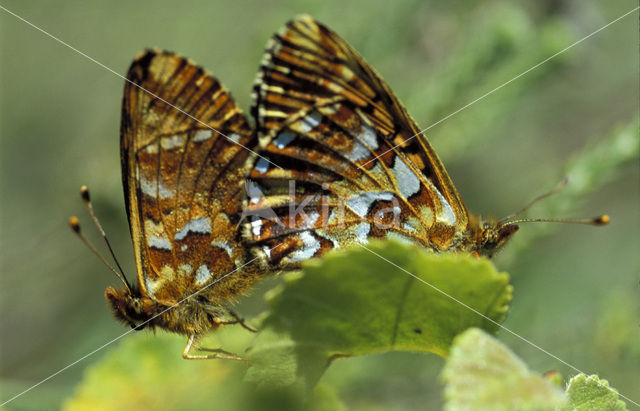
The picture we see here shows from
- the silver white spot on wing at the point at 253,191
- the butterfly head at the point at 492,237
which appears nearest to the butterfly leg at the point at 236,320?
the silver white spot on wing at the point at 253,191

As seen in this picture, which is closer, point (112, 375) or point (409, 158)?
point (112, 375)

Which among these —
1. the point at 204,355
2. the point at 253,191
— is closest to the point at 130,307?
the point at 204,355

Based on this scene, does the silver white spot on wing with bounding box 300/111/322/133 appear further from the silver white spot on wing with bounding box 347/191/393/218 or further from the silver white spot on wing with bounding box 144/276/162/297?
the silver white spot on wing with bounding box 144/276/162/297

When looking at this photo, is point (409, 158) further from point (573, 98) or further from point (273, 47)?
point (573, 98)

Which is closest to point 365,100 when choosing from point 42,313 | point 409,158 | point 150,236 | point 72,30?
point 409,158

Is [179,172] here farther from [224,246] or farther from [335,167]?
[335,167]

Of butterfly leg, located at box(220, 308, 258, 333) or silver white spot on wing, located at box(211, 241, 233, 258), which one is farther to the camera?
silver white spot on wing, located at box(211, 241, 233, 258)

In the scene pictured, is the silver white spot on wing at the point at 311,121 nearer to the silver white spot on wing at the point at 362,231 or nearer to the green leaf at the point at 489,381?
the silver white spot on wing at the point at 362,231

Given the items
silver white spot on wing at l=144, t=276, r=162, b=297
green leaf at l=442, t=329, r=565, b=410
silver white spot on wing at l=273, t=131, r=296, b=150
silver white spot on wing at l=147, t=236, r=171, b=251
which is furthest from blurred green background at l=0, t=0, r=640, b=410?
green leaf at l=442, t=329, r=565, b=410
